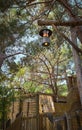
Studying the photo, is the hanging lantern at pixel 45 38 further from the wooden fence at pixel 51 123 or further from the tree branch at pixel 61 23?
the wooden fence at pixel 51 123

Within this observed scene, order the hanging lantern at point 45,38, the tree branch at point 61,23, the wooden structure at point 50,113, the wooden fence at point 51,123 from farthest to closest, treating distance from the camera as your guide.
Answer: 1. the wooden structure at point 50,113
2. the wooden fence at point 51,123
3. the hanging lantern at point 45,38
4. the tree branch at point 61,23

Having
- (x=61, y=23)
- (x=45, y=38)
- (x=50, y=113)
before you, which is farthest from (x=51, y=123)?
(x=61, y=23)

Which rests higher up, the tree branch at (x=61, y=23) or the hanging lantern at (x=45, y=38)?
the tree branch at (x=61, y=23)

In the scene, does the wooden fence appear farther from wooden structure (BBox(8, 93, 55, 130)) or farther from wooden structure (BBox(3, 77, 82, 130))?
wooden structure (BBox(8, 93, 55, 130))

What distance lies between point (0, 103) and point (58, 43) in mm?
4212

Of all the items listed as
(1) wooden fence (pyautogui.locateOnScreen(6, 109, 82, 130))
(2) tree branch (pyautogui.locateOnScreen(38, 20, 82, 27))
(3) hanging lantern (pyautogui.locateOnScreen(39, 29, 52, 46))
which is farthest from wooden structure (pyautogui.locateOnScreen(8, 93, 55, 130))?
(2) tree branch (pyautogui.locateOnScreen(38, 20, 82, 27))

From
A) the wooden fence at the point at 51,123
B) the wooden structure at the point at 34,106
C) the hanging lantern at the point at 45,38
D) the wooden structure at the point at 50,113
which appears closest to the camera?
the hanging lantern at the point at 45,38

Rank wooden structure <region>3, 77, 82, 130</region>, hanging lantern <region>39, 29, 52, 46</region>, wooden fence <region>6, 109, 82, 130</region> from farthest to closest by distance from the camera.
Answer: wooden structure <region>3, 77, 82, 130</region> < wooden fence <region>6, 109, 82, 130</region> < hanging lantern <region>39, 29, 52, 46</region>

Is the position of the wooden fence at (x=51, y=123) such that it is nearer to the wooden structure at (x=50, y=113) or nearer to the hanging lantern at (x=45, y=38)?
the wooden structure at (x=50, y=113)

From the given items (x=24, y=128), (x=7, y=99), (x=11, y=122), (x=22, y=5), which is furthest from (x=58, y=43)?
(x=11, y=122)

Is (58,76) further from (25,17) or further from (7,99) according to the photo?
(25,17)

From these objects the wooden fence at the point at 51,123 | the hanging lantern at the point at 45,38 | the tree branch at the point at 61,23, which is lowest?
the wooden fence at the point at 51,123

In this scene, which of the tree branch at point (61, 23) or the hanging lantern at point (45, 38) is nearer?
the tree branch at point (61, 23)

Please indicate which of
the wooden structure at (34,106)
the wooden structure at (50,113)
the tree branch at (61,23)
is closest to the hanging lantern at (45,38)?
the tree branch at (61,23)
